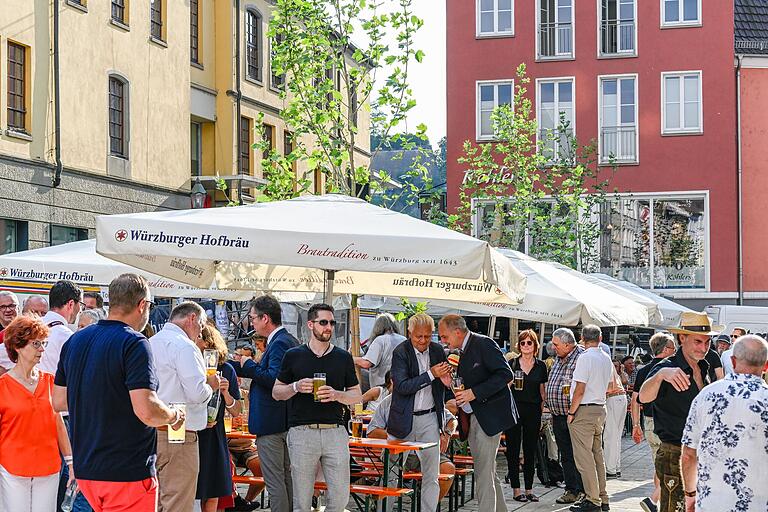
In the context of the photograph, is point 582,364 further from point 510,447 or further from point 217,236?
point 217,236

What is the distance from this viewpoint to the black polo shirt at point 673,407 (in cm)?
1006

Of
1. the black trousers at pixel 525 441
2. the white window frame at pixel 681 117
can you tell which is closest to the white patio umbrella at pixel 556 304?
the black trousers at pixel 525 441

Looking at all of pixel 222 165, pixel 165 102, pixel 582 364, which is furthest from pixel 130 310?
pixel 222 165

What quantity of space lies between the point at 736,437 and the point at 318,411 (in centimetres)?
353

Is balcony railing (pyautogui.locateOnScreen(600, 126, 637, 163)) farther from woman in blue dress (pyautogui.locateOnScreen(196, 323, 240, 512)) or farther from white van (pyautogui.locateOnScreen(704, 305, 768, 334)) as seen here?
woman in blue dress (pyautogui.locateOnScreen(196, 323, 240, 512))

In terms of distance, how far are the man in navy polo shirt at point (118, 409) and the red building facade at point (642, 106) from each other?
32.6 m

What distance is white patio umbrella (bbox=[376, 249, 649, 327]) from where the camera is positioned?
14.6 metres

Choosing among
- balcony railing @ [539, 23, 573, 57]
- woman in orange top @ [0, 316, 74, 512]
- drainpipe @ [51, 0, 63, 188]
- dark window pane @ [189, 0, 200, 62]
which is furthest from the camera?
balcony railing @ [539, 23, 573, 57]

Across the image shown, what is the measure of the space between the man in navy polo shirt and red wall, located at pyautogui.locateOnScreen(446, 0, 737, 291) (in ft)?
108

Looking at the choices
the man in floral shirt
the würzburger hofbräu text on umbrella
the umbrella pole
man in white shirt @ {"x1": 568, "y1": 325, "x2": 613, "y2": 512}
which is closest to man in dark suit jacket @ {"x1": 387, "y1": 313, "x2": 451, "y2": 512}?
the umbrella pole

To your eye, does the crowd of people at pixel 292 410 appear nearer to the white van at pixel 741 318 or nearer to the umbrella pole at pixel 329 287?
the umbrella pole at pixel 329 287

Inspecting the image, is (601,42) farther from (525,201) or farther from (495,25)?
(525,201)

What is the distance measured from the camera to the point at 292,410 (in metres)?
9.84

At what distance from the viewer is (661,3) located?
129 ft
